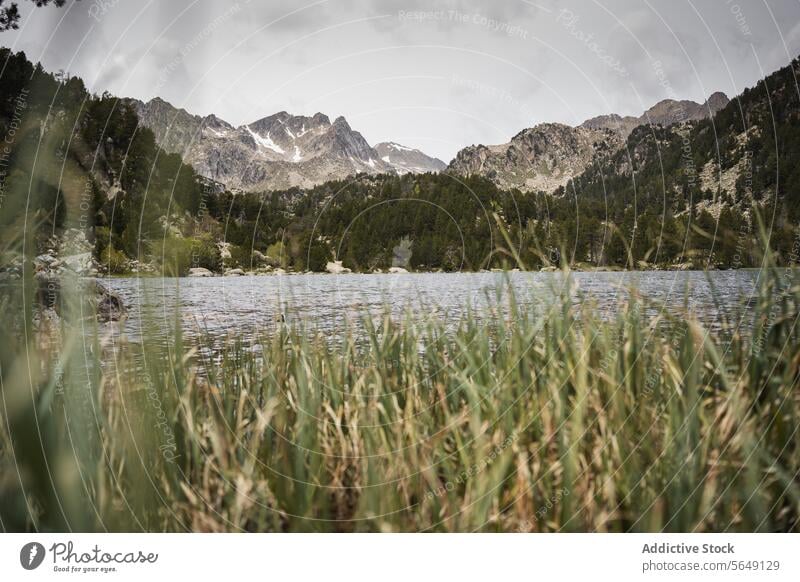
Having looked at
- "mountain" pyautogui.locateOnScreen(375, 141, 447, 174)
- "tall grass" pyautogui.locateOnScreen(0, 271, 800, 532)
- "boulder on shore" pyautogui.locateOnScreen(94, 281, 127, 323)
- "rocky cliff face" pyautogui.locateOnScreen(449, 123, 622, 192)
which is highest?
"rocky cliff face" pyautogui.locateOnScreen(449, 123, 622, 192)

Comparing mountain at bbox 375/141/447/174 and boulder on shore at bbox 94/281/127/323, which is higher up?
mountain at bbox 375/141/447/174

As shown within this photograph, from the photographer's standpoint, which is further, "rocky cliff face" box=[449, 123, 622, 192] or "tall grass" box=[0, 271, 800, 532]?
"rocky cliff face" box=[449, 123, 622, 192]

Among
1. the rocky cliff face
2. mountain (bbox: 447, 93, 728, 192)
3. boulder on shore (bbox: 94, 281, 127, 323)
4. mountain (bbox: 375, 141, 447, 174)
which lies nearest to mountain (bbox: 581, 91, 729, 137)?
mountain (bbox: 447, 93, 728, 192)

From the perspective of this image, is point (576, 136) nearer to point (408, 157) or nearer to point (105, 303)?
point (408, 157)

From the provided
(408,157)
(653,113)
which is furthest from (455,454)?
(408,157)

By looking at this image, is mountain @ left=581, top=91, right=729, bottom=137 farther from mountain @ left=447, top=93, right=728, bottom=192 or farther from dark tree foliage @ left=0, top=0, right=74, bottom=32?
dark tree foliage @ left=0, top=0, right=74, bottom=32

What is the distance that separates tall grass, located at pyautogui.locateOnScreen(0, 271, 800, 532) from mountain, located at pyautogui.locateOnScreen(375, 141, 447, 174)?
1585 millimetres

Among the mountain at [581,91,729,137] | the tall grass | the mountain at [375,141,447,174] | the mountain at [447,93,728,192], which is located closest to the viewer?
the tall grass

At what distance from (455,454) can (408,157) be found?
2.78m

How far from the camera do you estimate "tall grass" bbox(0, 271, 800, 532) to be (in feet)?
4.40

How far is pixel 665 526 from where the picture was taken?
1.34 meters
